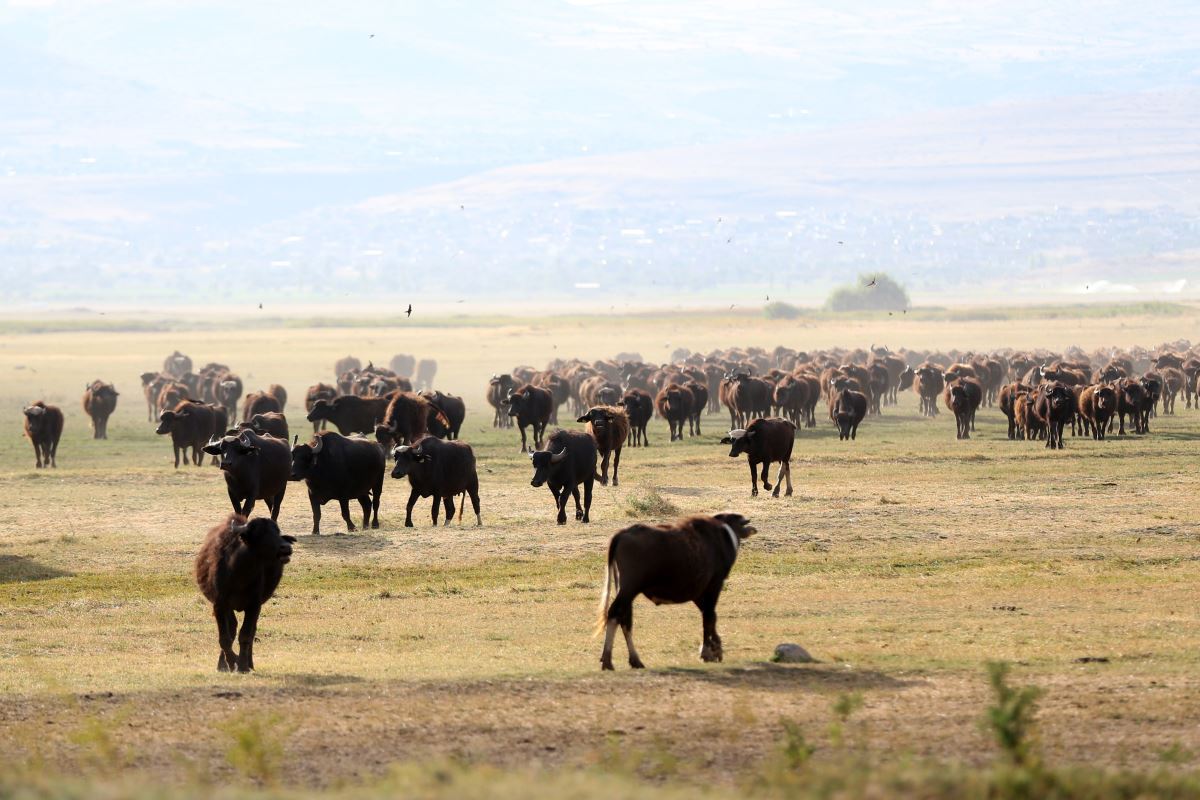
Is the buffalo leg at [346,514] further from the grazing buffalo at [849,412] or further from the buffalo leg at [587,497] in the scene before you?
the grazing buffalo at [849,412]

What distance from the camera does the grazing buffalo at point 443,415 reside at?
4034cm

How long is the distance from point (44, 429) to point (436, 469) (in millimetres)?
18086

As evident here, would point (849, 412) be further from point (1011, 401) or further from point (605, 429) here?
point (605, 429)

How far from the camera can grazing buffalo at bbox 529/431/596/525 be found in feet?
93.5

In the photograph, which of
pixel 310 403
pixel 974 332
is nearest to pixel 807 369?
pixel 310 403

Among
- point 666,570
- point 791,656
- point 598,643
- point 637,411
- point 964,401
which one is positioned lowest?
point 598,643

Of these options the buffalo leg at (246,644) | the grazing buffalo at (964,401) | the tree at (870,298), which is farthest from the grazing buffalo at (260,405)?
the tree at (870,298)

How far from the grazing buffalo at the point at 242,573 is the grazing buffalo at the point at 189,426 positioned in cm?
2459

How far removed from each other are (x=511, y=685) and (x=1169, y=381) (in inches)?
2030

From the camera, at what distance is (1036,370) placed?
66.2 m

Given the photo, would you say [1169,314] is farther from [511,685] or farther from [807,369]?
[511,685]

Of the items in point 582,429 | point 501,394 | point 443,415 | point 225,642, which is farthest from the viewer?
point 501,394

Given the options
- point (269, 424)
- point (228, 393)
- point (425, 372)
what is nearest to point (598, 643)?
point (269, 424)

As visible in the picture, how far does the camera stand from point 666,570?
16.6 meters
